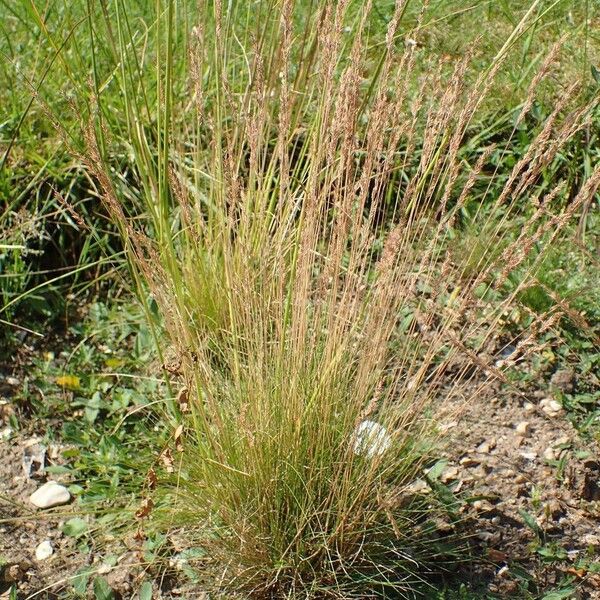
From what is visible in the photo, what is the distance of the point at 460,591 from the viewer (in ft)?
7.58

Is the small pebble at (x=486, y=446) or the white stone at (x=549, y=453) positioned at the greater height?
the white stone at (x=549, y=453)

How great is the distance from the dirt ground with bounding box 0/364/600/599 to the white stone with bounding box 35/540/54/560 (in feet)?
0.04

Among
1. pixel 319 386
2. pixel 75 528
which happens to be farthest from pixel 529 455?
pixel 75 528

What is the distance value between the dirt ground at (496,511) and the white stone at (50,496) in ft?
0.07

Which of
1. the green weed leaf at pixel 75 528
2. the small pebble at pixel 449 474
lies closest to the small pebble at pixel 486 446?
the small pebble at pixel 449 474

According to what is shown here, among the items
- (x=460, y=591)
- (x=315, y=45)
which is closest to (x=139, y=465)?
(x=460, y=591)

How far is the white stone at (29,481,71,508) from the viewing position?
270 centimetres

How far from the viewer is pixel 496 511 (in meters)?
2.60

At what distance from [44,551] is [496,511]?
1.22 metres

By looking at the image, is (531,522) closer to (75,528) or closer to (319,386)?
(319,386)

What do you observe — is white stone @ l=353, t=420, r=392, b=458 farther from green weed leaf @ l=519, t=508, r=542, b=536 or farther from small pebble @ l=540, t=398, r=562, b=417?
small pebble @ l=540, t=398, r=562, b=417

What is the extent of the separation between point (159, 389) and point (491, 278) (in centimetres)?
115

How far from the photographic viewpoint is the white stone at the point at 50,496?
2701mm

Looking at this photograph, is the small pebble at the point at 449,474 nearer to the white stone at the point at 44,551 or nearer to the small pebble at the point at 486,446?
the small pebble at the point at 486,446
